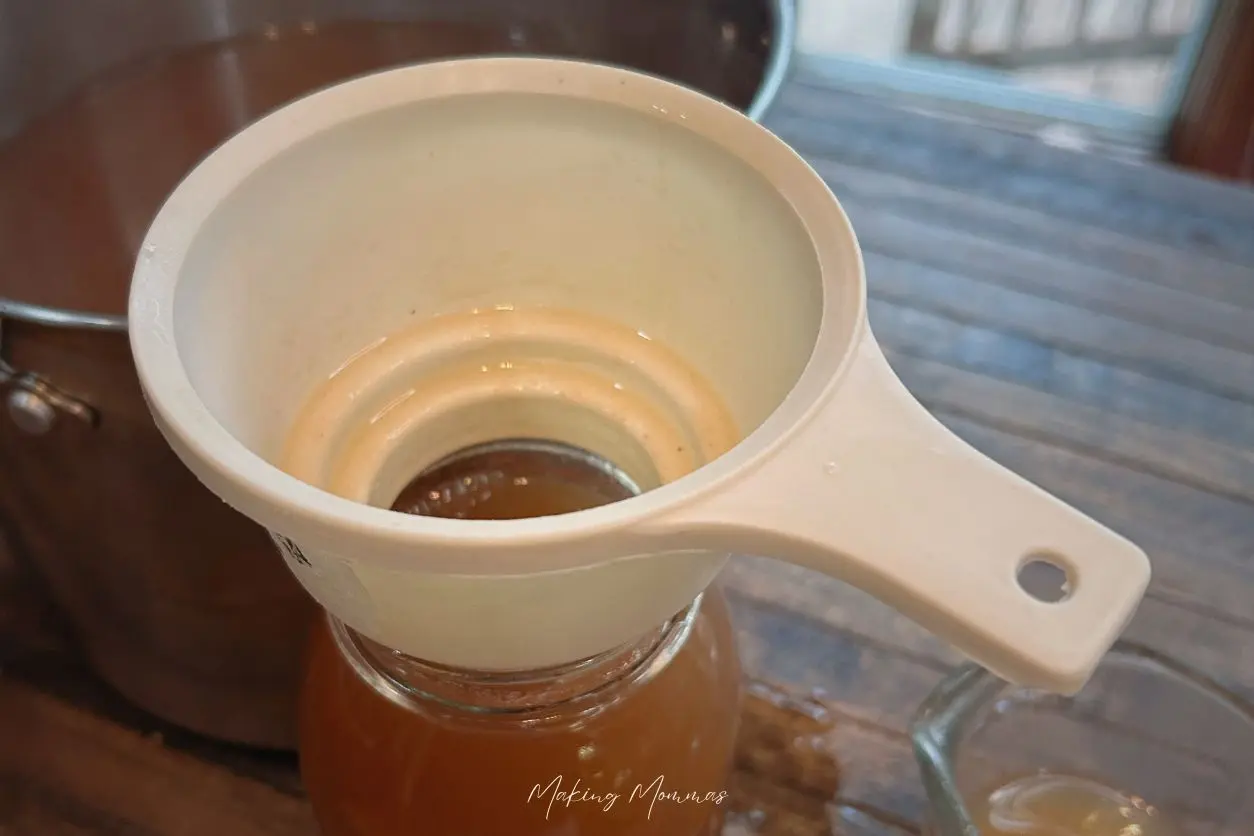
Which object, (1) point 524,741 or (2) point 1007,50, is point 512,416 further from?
(2) point 1007,50

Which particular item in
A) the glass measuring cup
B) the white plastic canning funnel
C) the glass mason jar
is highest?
the white plastic canning funnel

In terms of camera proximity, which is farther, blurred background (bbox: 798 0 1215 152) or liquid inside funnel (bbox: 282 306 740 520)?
blurred background (bbox: 798 0 1215 152)

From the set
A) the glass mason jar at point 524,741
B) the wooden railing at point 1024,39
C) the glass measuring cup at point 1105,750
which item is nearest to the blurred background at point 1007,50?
the wooden railing at point 1024,39

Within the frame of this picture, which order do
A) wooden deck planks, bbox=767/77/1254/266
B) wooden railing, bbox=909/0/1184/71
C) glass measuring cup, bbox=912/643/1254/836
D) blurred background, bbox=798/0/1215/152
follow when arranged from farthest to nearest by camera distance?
wooden railing, bbox=909/0/1184/71 → blurred background, bbox=798/0/1215/152 → wooden deck planks, bbox=767/77/1254/266 → glass measuring cup, bbox=912/643/1254/836

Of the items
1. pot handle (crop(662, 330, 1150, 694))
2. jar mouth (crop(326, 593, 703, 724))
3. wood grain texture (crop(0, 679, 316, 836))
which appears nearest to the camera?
pot handle (crop(662, 330, 1150, 694))

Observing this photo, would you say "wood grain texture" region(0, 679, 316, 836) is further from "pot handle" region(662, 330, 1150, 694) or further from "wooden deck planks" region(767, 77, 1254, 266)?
"wooden deck planks" region(767, 77, 1254, 266)

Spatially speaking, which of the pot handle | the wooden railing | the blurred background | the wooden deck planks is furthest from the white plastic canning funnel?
the wooden railing

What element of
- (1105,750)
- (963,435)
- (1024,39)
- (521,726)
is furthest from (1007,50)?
(521,726)

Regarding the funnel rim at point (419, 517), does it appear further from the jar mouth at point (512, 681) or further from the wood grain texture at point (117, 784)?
the wood grain texture at point (117, 784)

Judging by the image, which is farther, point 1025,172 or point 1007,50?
point 1007,50
